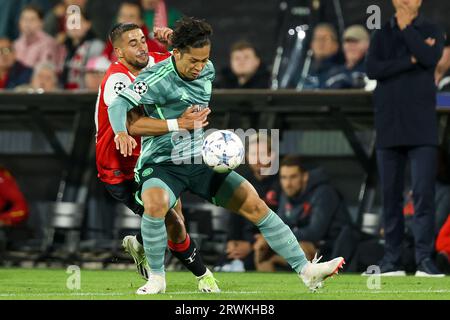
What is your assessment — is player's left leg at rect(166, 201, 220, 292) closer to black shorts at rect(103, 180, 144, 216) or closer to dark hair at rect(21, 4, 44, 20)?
black shorts at rect(103, 180, 144, 216)

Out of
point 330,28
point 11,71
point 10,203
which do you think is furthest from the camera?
point 11,71

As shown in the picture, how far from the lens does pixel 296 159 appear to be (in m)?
12.0

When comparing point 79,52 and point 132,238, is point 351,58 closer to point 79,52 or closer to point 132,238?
point 79,52

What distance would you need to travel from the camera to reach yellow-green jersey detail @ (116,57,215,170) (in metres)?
8.00

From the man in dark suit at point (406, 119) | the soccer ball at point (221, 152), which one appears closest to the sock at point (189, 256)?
the soccer ball at point (221, 152)

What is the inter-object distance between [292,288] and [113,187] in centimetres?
170

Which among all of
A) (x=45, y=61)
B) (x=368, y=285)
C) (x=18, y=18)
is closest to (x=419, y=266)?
(x=368, y=285)

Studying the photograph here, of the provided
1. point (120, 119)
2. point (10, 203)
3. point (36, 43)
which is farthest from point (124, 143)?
point (36, 43)

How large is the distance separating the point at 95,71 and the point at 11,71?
1.49 meters

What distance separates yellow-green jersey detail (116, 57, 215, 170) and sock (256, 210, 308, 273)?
2.24 feet

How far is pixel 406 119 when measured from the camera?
1048 cm
